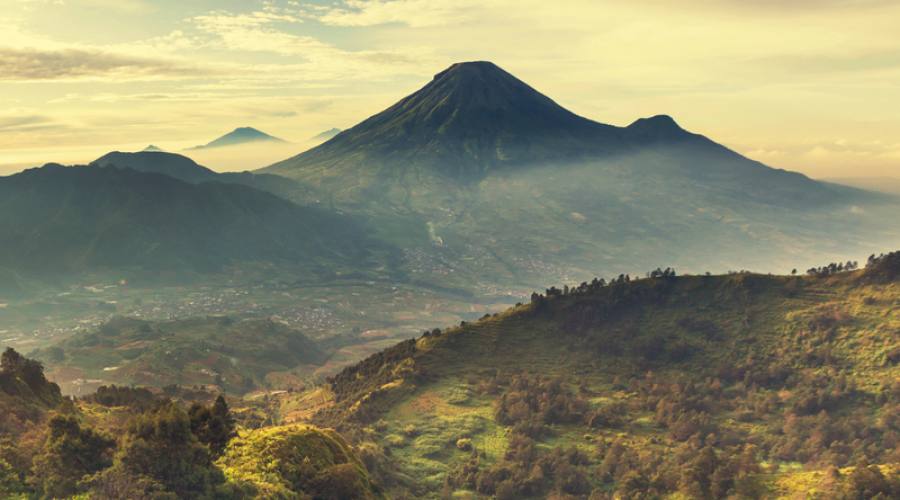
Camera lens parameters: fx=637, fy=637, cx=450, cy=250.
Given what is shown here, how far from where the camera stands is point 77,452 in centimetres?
3809

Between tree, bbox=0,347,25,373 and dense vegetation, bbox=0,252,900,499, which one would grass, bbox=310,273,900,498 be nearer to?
dense vegetation, bbox=0,252,900,499

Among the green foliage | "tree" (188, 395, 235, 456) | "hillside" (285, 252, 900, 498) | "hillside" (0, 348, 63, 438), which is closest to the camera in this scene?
the green foliage

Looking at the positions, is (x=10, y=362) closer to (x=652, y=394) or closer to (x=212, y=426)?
(x=212, y=426)

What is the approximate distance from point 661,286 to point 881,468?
68.5 meters

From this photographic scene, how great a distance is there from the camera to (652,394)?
102375mm

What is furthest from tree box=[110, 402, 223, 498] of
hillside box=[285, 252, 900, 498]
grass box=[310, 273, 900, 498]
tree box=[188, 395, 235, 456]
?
grass box=[310, 273, 900, 498]

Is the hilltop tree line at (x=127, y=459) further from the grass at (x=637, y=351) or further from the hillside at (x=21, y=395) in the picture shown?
the grass at (x=637, y=351)

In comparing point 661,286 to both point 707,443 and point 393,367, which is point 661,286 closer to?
point 707,443

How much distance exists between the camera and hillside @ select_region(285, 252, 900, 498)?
77.9 meters

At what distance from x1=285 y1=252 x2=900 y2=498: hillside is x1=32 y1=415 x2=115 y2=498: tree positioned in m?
40.7

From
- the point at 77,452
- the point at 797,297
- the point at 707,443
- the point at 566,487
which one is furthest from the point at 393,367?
the point at 77,452

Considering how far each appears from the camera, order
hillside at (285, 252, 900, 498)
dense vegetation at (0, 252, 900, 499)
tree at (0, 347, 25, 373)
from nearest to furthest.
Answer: dense vegetation at (0, 252, 900, 499) < tree at (0, 347, 25, 373) < hillside at (285, 252, 900, 498)

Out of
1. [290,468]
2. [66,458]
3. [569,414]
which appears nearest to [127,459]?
[66,458]

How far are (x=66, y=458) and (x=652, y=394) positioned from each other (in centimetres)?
8582
